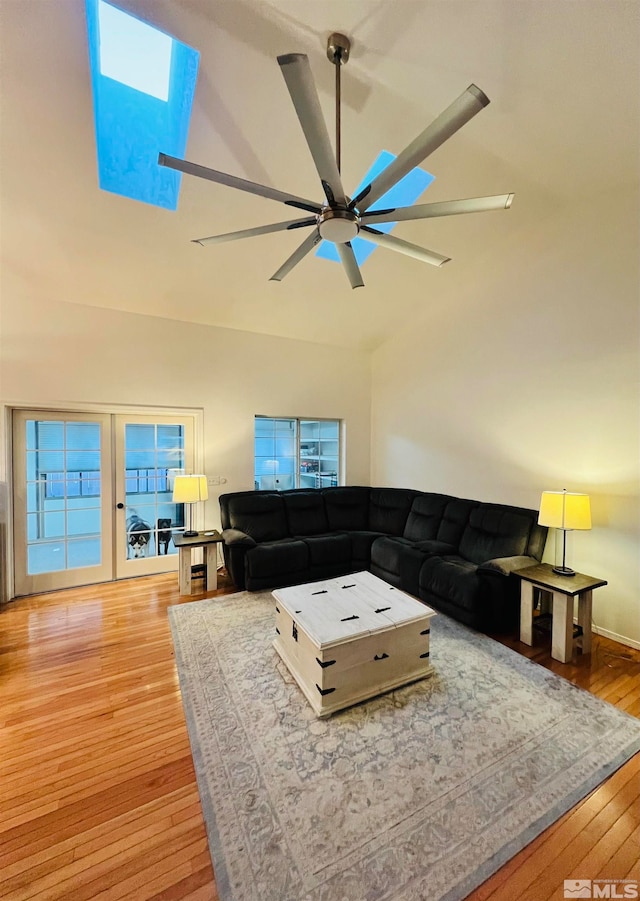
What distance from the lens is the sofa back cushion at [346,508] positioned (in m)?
4.76

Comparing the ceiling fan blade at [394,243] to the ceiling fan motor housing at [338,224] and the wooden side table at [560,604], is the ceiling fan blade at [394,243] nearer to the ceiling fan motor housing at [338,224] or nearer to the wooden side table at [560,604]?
the ceiling fan motor housing at [338,224]

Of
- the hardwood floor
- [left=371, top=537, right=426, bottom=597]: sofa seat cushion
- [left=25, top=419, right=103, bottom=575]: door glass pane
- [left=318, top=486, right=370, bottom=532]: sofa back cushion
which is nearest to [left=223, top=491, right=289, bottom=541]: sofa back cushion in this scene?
[left=318, top=486, right=370, bottom=532]: sofa back cushion

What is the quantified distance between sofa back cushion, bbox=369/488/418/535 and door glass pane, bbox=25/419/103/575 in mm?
3310

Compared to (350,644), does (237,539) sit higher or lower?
higher

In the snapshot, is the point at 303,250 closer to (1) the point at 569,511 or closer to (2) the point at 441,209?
(2) the point at 441,209

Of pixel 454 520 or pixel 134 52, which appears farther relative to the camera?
pixel 454 520

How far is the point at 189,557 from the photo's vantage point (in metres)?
3.71

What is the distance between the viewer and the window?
16.3 ft

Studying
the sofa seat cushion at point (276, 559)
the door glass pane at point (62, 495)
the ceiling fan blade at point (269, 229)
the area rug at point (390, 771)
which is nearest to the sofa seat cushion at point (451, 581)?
the area rug at point (390, 771)

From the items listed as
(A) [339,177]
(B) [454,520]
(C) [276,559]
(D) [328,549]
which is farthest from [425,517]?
(A) [339,177]

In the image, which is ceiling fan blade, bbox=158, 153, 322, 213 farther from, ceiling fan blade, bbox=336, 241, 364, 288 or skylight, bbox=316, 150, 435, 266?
skylight, bbox=316, 150, 435, 266

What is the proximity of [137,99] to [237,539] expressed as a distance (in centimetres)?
354

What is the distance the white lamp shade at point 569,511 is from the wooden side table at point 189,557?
10.2ft
